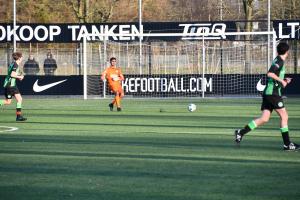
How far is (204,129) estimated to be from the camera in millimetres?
18641

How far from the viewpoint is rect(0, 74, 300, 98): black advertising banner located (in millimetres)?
36594

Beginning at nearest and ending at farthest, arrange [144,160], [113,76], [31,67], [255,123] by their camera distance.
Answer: [144,160] → [255,123] → [113,76] → [31,67]

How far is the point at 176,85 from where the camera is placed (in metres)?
36.7

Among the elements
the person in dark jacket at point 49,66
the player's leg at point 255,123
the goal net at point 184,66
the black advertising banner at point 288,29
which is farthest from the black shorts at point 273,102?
the person in dark jacket at point 49,66

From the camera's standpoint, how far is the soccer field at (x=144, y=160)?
9422 millimetres

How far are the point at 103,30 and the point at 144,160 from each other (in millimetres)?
26389

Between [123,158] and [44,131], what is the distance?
582 cm

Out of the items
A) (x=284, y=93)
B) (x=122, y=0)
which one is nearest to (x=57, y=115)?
(x=284, y=93)

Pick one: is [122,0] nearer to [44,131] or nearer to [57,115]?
[57,115]

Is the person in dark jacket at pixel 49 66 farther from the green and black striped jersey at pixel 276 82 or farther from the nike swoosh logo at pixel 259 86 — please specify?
the green and black striped jersey at pixel 276 82

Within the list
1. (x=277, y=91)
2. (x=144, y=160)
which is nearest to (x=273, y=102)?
(x=277, y=91)

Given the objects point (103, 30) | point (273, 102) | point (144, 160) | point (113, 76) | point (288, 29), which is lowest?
point (144, 160)

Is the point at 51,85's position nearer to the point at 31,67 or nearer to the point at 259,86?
the point at 31,67

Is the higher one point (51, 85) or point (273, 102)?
point (51, 85)
